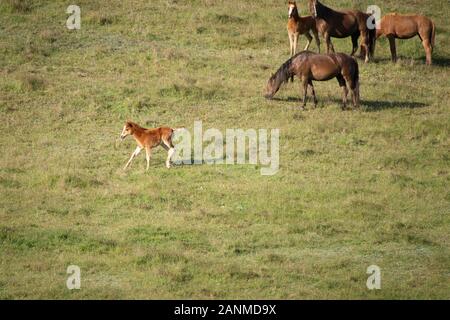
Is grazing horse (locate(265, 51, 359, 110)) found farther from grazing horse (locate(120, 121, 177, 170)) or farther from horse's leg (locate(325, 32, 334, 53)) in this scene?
grazing horse (locate(120, 121, 177, 170))

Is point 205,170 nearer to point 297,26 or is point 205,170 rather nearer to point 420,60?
point 297,26

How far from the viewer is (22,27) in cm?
3275

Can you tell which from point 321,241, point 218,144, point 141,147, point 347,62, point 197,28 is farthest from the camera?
point 197,28

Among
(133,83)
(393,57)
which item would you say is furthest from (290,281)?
(393,57)

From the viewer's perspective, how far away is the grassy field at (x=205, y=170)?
59.3 feet

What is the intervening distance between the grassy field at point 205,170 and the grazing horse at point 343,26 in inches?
32.2

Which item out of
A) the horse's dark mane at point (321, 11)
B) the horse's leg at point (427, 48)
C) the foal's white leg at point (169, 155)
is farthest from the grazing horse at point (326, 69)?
the foal's white leg at point (169, 155)

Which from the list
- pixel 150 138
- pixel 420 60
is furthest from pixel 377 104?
pixel 150 138

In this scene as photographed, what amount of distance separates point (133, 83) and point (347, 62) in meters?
6.18

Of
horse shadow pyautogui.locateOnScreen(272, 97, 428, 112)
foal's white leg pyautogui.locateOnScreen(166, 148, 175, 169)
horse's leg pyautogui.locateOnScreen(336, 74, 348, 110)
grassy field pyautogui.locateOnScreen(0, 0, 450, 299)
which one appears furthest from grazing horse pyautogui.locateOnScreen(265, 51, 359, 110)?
foal's white leg pyautogui.locateOnScreen(166, 148, 175, 169)

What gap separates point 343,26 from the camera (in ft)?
101

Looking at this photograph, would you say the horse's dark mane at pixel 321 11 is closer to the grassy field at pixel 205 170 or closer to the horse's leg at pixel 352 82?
the grassy field at pixel 205 170

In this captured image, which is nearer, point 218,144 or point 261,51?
point 218,144
